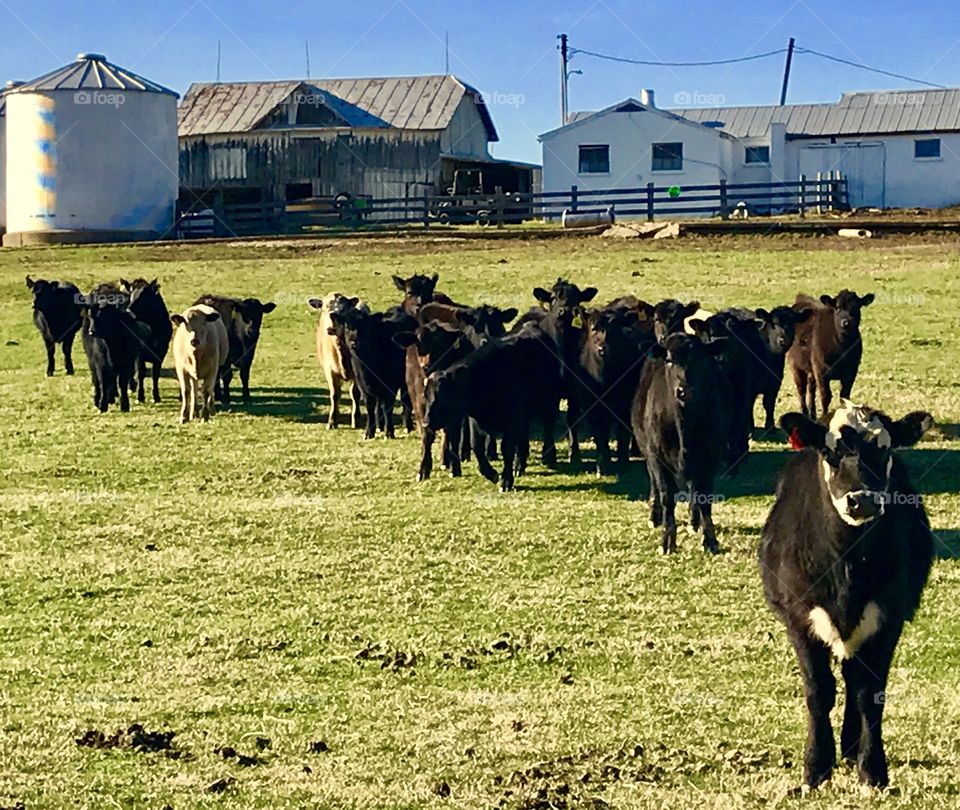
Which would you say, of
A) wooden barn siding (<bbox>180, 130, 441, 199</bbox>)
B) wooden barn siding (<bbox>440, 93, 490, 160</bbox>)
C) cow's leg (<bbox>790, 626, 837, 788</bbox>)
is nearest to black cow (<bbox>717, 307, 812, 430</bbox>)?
cow's leg (<bbox>790, 626, 837, 788</bbox>)

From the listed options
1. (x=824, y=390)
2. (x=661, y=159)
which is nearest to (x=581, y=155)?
(x=661, y=159)

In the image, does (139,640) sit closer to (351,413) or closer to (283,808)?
(283,808)

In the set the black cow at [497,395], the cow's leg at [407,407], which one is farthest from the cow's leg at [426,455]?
the cow's leg at [407,407]

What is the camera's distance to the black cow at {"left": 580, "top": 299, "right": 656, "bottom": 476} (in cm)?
1460

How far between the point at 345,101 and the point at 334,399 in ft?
144

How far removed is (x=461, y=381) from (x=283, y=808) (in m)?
7.96

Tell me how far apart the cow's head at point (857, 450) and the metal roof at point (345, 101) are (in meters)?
52.7

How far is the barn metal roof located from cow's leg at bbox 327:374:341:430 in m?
40.7

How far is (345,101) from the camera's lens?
60.2 meters

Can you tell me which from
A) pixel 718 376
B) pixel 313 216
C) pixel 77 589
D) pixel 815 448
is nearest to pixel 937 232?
pixel 313 216

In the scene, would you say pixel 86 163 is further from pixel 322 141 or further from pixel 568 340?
pixel 568 340

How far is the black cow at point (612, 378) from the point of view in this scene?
14.6 m

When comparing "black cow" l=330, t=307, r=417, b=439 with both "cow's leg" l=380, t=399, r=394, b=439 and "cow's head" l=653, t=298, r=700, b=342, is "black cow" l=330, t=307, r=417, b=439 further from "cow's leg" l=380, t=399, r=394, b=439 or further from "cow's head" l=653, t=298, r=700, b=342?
"cow's head" l=653, t=298, r=700, b=342

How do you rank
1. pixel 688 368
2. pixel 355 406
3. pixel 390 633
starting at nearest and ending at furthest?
1. pixel 390 633
2. pixel 688 368
3. pixel 355 406
